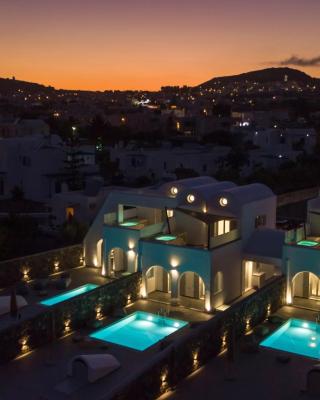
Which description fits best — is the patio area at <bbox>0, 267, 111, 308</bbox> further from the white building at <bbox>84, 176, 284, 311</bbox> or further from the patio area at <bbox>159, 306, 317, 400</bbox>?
the patio area at <bbox>159, 306, 317, 400</bbox>

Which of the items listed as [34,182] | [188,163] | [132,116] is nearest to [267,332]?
[34,182]

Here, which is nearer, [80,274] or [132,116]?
[80,274]

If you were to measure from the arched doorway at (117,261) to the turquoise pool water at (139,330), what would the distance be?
13.5 feet

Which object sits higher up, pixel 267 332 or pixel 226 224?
pixel 226 224

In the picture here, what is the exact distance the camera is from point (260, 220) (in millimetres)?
21516

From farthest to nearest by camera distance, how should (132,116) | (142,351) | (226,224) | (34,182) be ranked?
1. (132,116)
2. (34,182)
3. (226,224)
4. (142,351)

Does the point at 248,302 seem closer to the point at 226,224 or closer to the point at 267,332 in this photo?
the point at 267,332

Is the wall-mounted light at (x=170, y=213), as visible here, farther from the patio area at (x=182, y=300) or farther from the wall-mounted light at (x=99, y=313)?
the wall-mounted light at (x=99, y=313)

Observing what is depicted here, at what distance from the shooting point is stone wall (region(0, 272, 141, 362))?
14.9 metres

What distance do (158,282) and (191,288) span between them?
56.8 inches

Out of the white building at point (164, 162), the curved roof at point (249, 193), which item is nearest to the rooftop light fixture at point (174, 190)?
the curved roof at point (249, 193)

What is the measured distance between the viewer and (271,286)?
1759cm

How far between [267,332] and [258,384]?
3.03m

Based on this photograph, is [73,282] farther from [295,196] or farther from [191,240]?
[295,196]
